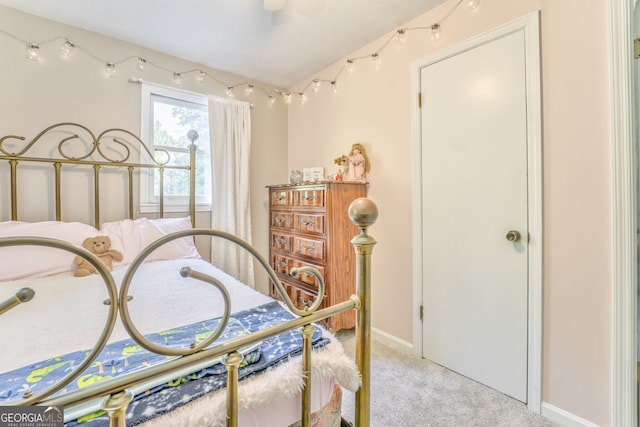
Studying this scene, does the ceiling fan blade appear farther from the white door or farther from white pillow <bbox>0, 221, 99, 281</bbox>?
white pillow <bbox>0, 221, 99, 281</bbox>

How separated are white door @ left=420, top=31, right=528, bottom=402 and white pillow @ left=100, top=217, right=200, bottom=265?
72.8 inches

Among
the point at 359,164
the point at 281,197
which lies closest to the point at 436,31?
the point at 359,164

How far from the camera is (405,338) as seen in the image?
212cm

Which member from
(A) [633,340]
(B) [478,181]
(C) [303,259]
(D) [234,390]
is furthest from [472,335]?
(D) [234,390]

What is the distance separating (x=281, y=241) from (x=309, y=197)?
644mm

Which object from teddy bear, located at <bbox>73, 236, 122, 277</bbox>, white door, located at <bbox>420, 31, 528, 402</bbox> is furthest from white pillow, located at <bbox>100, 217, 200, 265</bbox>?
white door, located at <bbox>420, 31, 528, 402</bbox>

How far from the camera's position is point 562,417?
1407 millimetres

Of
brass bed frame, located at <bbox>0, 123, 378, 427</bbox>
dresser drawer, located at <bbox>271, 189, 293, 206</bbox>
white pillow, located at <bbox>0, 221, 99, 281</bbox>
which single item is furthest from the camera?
dresser drawer, located at <bbox>271, 189, 293, 206</bbox>

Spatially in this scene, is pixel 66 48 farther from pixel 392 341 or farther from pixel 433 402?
pixel 433 402

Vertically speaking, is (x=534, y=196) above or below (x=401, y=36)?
below

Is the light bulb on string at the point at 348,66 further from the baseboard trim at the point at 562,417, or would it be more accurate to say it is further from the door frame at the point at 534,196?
the baseboard trim at the point at 562,417

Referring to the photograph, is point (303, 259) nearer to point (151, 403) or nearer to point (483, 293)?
point (483, 293)

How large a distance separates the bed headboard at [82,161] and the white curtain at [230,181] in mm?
239

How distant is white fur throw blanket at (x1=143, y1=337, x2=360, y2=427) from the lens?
2.04ft
